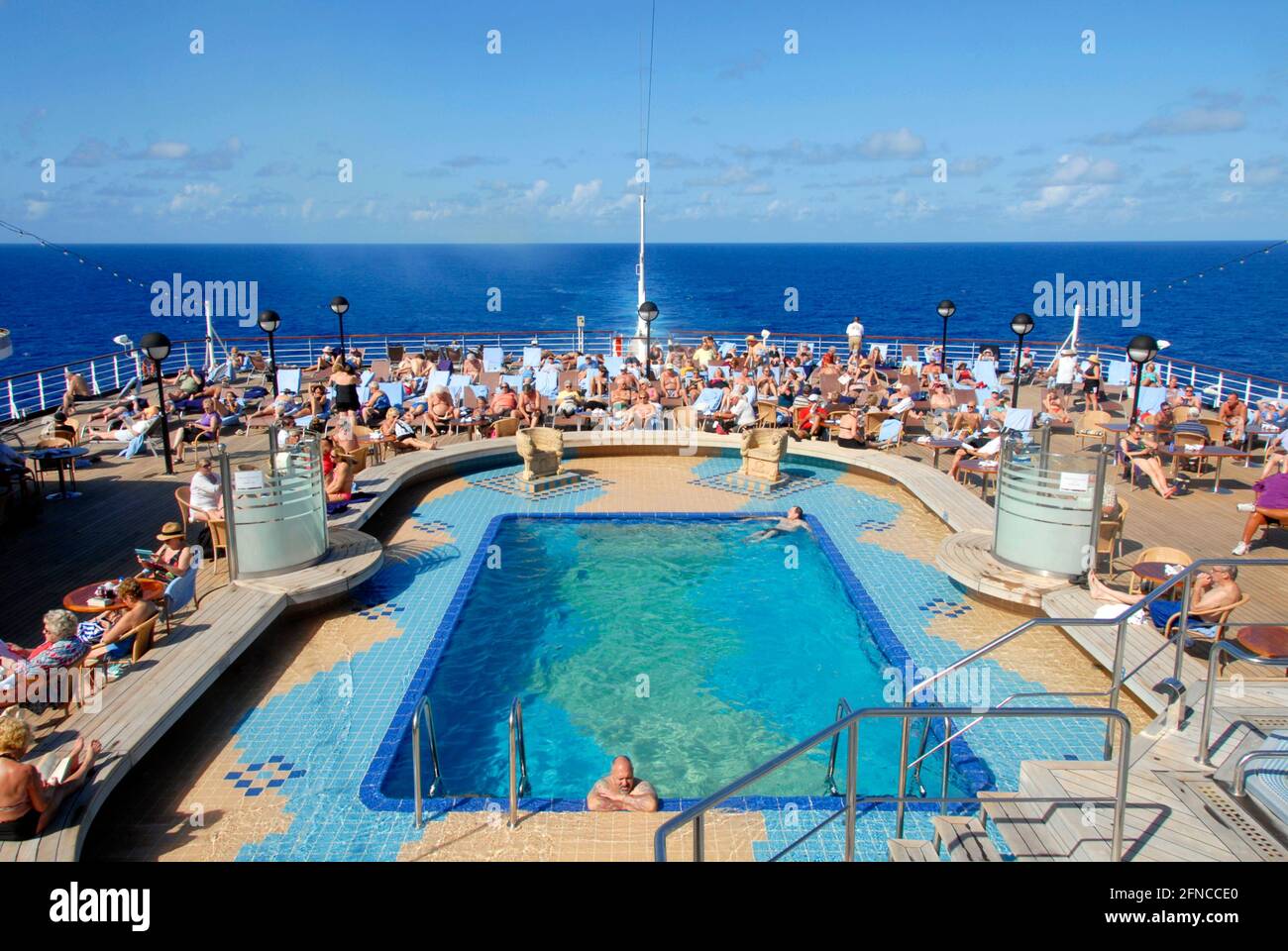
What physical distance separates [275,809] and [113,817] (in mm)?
787

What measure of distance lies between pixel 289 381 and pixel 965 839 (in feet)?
46.8

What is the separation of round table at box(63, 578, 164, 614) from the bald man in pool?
3.31 metres

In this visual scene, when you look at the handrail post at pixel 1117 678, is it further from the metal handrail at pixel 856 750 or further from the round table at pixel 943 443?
the round table at pixel 943 443

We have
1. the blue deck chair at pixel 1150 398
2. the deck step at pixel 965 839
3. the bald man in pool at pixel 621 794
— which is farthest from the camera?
the blue deck chair at pixel 1150 398

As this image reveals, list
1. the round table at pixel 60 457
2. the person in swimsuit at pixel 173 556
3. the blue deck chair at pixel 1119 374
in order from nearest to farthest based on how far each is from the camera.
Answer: the person in swimsuit at pixel 173 556 → the round table at pixel 60 457 → the blue deck chair at pixel 1119 374

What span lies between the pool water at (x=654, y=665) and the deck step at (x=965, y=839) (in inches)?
52.6

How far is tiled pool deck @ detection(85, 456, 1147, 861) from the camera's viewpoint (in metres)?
4.60

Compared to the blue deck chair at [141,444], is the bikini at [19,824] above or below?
below

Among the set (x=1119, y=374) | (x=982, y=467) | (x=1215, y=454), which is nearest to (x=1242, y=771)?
(x=982, y=467)

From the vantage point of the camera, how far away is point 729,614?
7926mm

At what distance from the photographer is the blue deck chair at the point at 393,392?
14.6 meters

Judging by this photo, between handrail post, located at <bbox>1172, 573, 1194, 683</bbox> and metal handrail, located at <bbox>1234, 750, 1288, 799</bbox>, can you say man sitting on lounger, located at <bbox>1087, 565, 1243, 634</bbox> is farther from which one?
metal handrail, located at <bbox>1234, 750, 1288, 799</bbox>

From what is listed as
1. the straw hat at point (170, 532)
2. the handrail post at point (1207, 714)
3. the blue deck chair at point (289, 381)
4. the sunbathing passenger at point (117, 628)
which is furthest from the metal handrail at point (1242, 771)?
the blue deck chair at point (289, 381)

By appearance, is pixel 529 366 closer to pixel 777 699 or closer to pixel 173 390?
pixel 173 390
